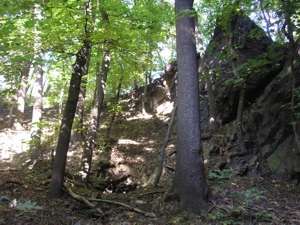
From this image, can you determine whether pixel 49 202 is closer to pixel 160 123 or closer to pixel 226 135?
pixel 226 135

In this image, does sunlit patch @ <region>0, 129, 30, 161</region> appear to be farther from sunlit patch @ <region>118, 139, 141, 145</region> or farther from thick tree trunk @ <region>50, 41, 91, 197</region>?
Result: thick tree trunk @ <region>50, 41, 91, 197</region>

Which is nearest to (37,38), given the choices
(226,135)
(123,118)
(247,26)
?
(226,135)

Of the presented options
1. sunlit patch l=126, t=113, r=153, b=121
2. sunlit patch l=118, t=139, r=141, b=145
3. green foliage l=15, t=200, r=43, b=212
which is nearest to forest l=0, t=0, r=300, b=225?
green foliage l=15, t=200, r=43, b=212

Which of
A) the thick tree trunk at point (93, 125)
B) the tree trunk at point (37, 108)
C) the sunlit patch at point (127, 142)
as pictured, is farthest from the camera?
the sunlit patch at point (127, 142)

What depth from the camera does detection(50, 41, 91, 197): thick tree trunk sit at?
912 centimetres

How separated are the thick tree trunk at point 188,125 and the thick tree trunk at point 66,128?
8.34ft

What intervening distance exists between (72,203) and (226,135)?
6476mm

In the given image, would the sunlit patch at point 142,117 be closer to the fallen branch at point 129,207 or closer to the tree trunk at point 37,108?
the tree trunk at point 37,108

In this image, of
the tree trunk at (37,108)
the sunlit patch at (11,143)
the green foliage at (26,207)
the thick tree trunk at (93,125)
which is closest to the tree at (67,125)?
the green foliage at (26,207)

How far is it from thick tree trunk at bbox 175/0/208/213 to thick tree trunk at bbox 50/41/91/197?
2541 mm

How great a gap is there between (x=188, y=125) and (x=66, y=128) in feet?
10.5

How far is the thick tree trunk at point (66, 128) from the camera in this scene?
29.9 feet

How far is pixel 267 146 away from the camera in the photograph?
36.6ft

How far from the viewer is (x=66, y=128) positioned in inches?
366
